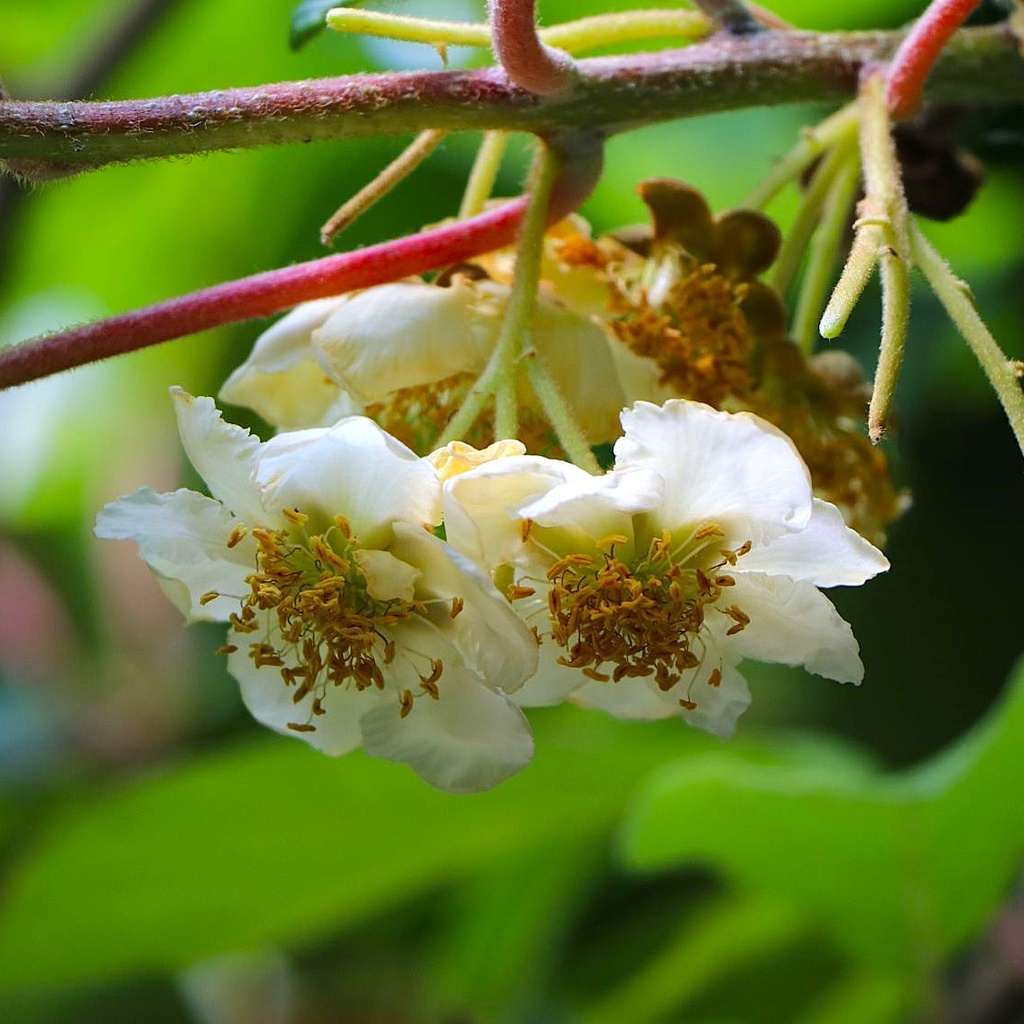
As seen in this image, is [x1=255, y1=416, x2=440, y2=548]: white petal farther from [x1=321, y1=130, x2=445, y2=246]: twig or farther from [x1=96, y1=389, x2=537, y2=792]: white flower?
[x1=321, y1=130, x2=445, y2=246]: twig

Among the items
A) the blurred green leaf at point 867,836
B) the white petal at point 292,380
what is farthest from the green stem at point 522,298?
the blurred green leaf at point 867,836

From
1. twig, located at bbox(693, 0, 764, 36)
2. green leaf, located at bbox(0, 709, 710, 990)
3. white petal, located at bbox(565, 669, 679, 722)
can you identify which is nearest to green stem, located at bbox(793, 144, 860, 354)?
twig, located at bbox(693, 0, 764, 36)

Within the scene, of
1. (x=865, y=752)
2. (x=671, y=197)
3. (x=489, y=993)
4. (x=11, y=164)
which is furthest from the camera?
(x=865, y=752)

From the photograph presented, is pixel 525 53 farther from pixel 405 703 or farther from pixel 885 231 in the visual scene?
pixel 405 703

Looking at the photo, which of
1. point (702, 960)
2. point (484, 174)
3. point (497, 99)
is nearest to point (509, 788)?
point (702, 960)

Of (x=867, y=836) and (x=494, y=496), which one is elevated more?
(x=494, y=496)

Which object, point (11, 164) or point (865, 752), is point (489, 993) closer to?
point (865, 752)

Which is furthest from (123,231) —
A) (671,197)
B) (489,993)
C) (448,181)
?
(671,197)
